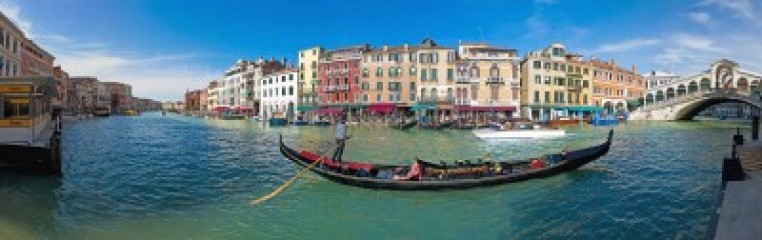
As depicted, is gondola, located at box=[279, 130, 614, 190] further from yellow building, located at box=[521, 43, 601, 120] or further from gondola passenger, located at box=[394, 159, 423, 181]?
yellow building, located at box=[521, 43, 601, 120]

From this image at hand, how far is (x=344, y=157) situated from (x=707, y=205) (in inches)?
492

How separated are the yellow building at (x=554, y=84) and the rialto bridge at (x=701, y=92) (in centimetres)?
783

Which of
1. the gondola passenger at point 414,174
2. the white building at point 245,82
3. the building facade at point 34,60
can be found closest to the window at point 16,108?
the gondola passenger at point 414,174

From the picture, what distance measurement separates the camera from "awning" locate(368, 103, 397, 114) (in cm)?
4928

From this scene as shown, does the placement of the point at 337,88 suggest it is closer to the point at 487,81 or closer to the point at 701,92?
the point at 487,81

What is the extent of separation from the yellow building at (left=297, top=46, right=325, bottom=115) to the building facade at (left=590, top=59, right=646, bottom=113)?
1285 inches

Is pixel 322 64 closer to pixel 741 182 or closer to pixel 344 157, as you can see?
pixel 344 157

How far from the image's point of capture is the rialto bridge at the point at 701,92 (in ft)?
157

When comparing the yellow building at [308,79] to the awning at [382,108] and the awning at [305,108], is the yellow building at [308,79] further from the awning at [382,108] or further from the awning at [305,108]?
the awning at [382,108]

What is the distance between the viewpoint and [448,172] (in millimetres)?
11211

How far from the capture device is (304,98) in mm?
58781

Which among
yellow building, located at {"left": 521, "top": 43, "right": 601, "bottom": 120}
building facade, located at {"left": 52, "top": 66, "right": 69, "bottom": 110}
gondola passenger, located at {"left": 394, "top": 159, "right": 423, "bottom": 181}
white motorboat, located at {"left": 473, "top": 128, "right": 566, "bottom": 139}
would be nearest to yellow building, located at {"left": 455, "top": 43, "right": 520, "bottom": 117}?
yellow building, located at {"left": 521, "top": 43, "right": 601, "bottom": 120}

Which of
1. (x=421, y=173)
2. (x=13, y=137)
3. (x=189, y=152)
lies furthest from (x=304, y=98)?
(x=421, y=173)

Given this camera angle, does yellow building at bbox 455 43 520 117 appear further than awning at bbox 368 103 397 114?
No
